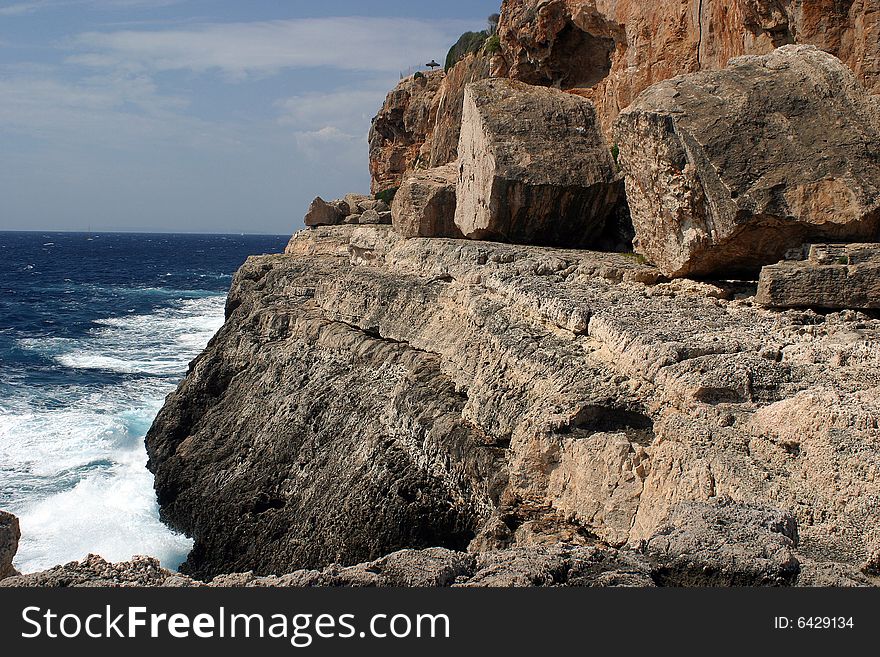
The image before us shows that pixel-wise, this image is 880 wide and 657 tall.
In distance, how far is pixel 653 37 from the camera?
14.5m

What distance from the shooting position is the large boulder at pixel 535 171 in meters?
12.4

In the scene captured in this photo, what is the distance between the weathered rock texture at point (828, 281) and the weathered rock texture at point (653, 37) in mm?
3072

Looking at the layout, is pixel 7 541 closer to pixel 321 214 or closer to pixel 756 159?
pixel 756 159

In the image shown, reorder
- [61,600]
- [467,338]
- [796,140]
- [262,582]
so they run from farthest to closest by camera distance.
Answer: [467,338], [796,140], [262,582], [61,600]

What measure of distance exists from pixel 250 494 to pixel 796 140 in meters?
8.89

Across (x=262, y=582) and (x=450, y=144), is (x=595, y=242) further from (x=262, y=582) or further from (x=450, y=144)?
(x=450, y=144)

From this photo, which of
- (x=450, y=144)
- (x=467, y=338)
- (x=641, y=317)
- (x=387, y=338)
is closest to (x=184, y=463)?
(x=387, y=338)

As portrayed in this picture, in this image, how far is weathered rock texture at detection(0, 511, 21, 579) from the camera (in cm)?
551

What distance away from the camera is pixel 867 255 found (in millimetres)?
8211

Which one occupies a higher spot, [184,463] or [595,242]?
[595,242]

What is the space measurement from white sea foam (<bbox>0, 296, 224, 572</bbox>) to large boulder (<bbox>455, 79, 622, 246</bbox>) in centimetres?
729

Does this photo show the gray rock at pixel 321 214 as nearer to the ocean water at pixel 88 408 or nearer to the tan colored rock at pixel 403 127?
the ocean water at pixel 88 408

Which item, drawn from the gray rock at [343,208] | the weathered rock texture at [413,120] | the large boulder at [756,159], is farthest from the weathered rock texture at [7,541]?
the weathered rock texture at [413,120]

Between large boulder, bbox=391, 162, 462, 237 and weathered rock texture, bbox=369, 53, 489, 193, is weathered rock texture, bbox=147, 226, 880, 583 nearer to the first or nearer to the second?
large boulder, bbox=391, 162, 462, 237
